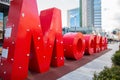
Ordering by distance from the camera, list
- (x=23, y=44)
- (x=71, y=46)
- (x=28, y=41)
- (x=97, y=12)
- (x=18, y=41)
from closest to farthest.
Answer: (x=18, y=41)
(x=23, y=44)
(x=28, y=41)
(x=71, y=46)
(x=97, y=12)

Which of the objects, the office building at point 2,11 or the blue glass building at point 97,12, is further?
the blue glass building at point 97,12

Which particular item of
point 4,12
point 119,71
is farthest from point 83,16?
point 119,71

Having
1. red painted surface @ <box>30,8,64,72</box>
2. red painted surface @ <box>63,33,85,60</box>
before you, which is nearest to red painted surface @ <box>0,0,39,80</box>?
red painted surface @ <box>30,8,64,72</box>

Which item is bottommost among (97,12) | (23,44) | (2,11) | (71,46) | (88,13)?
(71,46)

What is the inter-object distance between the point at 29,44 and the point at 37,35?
16.4 inches

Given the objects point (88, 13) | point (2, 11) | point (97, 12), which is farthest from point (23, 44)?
point (97, 12)

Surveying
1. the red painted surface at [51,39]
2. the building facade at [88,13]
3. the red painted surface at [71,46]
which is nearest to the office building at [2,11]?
the red painted surface at [51,39]

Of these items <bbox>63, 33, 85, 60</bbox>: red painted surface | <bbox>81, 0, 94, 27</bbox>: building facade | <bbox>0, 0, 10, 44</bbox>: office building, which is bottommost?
<bbox>63, 33, 85, 60</bbox>: red painted surface

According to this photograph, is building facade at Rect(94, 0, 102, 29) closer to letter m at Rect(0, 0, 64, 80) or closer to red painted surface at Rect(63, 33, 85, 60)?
red painted surface at Rect(63, 33, 85, 60)

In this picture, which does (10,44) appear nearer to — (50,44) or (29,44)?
(29,44)

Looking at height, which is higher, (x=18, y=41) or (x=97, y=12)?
(x=97, y=12)

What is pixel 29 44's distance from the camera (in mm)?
4523

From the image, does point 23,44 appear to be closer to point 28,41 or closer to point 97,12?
point 28,41

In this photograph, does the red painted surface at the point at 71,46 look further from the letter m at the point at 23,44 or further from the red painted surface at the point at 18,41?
the red painted surface at the point at 18,41
